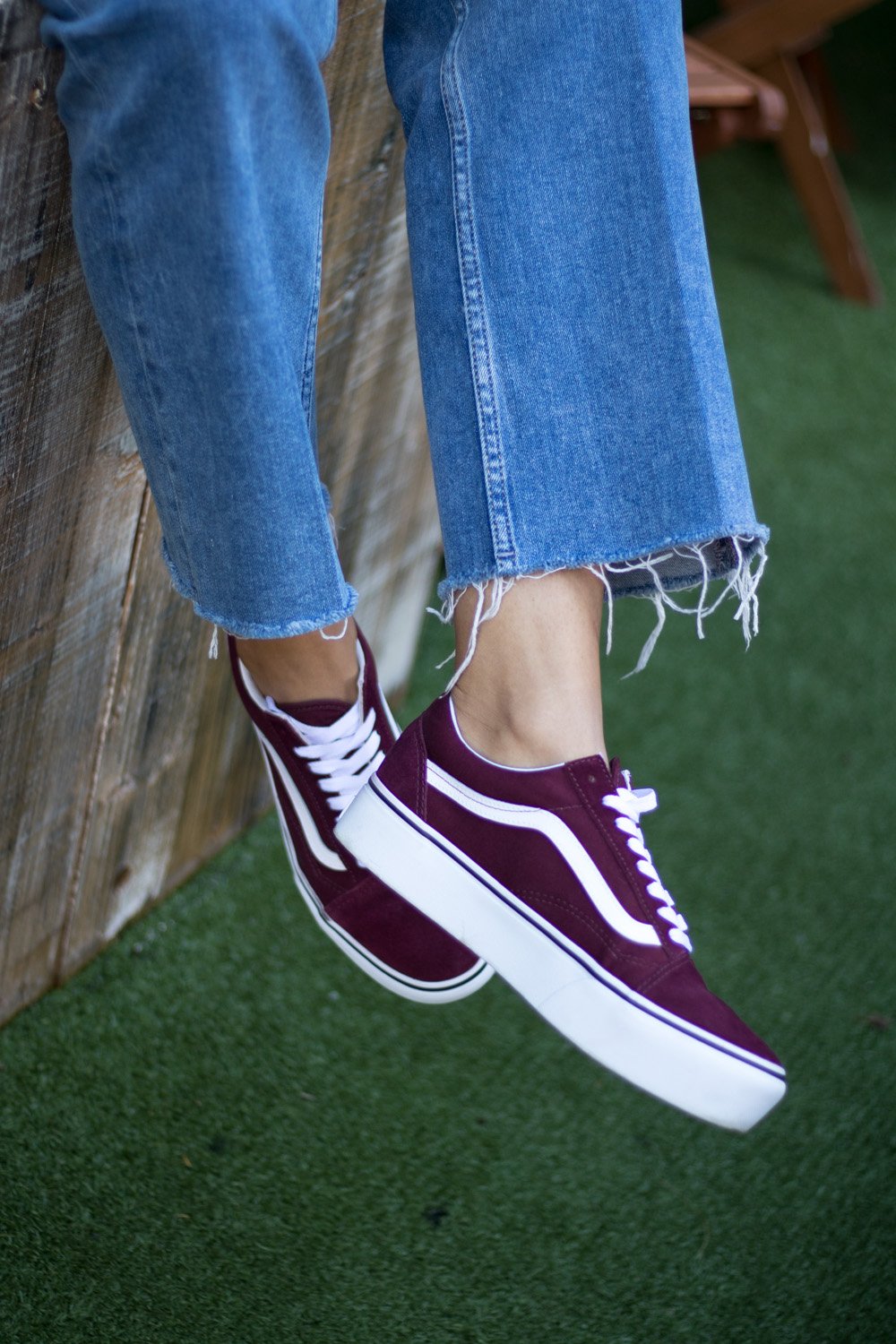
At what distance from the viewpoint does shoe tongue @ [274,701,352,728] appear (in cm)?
84

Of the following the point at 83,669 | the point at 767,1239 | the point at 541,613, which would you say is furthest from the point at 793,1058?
the point at 83,669

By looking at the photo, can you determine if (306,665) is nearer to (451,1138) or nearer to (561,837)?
(561,837)

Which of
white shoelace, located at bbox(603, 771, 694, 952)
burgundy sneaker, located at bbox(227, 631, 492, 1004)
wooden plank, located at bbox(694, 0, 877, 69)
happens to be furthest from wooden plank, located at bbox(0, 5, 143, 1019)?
wooden plank, located at bbox(694, 0, 877, 69)

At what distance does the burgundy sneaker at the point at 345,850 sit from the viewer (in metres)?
0.83

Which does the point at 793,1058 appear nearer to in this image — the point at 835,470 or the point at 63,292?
the point at 63,292

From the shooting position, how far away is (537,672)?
2.44 feet

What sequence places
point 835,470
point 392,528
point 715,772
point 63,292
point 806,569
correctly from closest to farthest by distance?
1. point 63,292
2. point 392,528
3. point 715,772
4. point 806,569
5. point 835,470

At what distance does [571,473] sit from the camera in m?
0.72

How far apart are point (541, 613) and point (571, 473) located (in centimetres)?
9

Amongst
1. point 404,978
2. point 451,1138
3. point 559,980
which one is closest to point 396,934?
point 404,978

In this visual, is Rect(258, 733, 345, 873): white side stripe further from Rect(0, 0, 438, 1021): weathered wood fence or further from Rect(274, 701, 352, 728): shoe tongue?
Rect(0, 0, 438, 1021): weathered wood fence

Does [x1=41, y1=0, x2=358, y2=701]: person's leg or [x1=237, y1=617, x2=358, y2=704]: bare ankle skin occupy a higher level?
[x1=41, y1=0, x2=358, y2=701]: person's leg

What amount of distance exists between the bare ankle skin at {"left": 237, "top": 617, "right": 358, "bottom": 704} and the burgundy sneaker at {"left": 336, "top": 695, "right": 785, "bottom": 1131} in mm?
84

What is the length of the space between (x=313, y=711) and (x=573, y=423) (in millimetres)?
273
